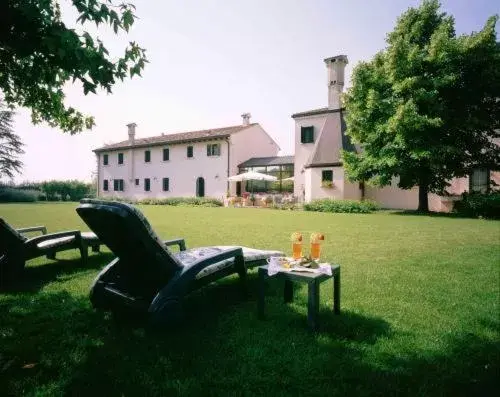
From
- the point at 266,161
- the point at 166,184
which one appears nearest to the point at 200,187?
the point at 166,184

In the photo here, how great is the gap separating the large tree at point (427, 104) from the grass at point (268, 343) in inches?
555

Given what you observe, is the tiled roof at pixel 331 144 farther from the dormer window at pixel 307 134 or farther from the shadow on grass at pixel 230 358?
the shadow on grass at pixel 230 358

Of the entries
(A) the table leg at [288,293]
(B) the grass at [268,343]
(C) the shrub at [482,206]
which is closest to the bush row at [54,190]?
(C) the shrub at [482,206]

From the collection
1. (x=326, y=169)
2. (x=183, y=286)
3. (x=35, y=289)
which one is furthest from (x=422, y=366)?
(x=326, y=169)

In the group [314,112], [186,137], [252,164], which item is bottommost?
[252,164]

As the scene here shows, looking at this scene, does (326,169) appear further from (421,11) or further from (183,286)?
(183,286)

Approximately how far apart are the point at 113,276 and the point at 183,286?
101 cm

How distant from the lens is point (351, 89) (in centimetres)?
2119

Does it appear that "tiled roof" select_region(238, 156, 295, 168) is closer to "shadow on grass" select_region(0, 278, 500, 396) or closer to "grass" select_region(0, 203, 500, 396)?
"grass" select_region(0, 203, 500, 396)

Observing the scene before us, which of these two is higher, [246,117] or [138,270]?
[246,117]

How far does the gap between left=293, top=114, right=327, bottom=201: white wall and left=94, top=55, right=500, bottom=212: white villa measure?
0.08 meters

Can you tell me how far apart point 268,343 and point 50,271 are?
427 centimetres

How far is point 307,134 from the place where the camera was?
1085 inches

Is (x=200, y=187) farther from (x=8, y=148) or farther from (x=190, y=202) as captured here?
(x=8, y=148)
